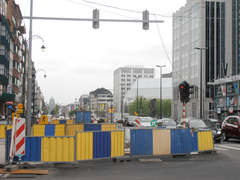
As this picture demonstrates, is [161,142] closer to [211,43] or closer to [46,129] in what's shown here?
[46,129]

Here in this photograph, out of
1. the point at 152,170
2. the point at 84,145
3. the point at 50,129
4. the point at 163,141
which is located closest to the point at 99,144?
the point at 84,145

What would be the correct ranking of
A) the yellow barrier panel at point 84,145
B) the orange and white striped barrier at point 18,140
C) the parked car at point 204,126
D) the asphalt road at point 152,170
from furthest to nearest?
1. the parked car at point 204,126
2. the yellow barrier panel at point 84,145
3. the orange and white striped barrier at point 18,140
4. the asphalt road at point 152,170

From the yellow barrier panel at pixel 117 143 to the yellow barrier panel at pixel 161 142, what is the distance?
1.50m

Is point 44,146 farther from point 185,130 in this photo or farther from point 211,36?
point 211,36

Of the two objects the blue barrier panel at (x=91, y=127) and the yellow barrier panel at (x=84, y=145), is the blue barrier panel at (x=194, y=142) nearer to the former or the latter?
the yellow barrier panel at (x=84, y=145)

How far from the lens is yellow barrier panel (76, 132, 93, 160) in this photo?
1056 centimetres

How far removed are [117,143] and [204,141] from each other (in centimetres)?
449

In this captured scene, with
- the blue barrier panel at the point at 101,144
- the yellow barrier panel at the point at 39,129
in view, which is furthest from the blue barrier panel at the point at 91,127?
the blue barrier panel at the point at 101,144

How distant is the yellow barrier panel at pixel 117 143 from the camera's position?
1149 cm

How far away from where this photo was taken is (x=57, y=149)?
34.0 ft

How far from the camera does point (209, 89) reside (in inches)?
2881

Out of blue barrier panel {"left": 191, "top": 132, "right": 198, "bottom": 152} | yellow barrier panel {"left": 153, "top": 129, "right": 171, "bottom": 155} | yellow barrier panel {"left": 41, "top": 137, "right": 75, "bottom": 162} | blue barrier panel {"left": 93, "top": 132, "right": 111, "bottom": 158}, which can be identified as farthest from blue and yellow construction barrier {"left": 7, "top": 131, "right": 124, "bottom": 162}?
blue barrier panel {"left": 191, "top": 132, "right": 198, "bottom": 152}

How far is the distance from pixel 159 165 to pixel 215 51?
2635 inches

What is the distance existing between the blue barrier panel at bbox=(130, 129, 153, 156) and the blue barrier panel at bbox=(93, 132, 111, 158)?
1.19m
